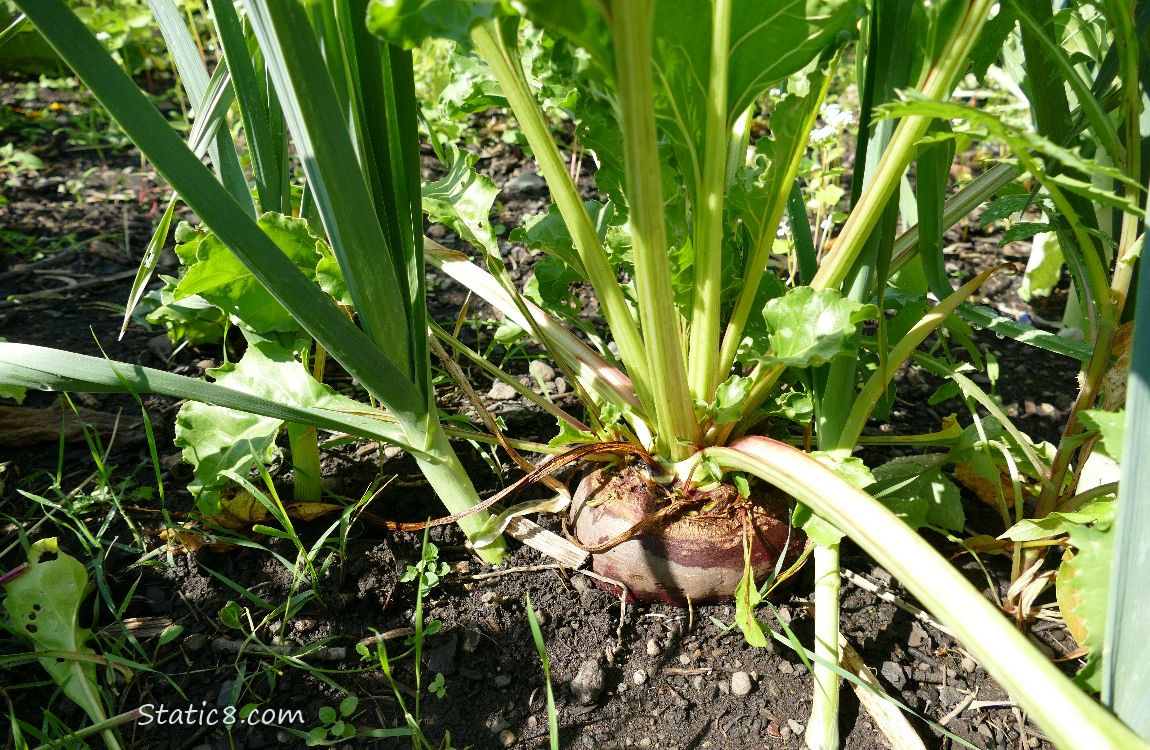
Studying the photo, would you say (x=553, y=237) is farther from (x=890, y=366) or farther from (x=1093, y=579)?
(x=1093, y=579)

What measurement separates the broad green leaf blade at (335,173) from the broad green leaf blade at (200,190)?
0.15 feet

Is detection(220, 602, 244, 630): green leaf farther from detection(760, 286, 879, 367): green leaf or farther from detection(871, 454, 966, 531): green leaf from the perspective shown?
detection(871, 454, 966, 531): green leaf

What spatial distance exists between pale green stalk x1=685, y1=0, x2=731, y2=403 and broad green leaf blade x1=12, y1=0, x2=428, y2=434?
395mm

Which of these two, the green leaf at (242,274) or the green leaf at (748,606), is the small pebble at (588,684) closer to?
the green leaf at (748,606)

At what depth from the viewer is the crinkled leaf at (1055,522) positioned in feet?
3.01

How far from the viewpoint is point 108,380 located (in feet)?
2.98

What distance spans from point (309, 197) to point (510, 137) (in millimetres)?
1311

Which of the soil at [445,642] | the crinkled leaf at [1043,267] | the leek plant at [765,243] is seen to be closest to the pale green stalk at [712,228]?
the leek plant at [765,243]

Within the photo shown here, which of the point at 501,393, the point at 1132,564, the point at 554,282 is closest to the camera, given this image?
the point at 1132,564

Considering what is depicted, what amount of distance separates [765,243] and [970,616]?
547 millimetres

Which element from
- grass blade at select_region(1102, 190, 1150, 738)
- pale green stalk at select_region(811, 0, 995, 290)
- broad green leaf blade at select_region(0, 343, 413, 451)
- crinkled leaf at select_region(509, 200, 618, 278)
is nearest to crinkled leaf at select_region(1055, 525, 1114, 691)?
grass blade at select_region(1102, 190, 1150, 738)

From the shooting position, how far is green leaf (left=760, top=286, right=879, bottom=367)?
88 centimetres

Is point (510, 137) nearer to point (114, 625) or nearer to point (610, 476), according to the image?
point (610, 476)

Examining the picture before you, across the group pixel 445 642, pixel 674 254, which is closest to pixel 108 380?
pixel 445 642
